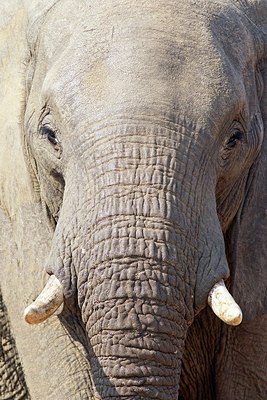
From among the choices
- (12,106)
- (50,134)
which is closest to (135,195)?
(50,134)

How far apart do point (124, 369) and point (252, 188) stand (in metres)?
1.19

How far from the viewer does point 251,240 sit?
8188 mm

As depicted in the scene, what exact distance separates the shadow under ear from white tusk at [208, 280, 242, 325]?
2.50ft

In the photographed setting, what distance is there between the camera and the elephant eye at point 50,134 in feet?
25.4

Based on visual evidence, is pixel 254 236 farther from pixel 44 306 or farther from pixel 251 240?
pixel 44 306

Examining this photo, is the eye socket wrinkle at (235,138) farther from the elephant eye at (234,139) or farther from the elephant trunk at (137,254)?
the elephant trunk at (137,254)

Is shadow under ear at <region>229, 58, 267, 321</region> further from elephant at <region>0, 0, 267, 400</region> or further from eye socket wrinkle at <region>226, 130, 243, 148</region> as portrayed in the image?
eye socket wrinkle at <region>226, 130, 243, 148</region>

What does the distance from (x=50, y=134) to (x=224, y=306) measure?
1.03 m

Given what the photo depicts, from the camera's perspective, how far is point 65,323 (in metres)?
8.12

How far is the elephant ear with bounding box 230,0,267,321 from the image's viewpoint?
320 inches

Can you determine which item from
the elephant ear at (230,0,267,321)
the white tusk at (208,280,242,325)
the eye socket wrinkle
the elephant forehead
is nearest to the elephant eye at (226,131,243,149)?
the eye socket wrinkle

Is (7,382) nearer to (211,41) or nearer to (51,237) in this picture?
(51,237)

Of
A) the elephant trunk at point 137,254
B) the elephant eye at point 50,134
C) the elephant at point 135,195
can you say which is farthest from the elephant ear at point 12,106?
the elephant trunk at point 137,254

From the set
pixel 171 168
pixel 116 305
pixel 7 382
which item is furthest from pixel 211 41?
pixel 7 382
